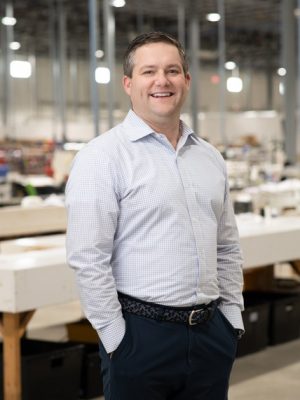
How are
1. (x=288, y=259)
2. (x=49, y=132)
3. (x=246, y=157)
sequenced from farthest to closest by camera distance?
(x=49, y=132) → (x=246, y=157) → (x=288, y=259)

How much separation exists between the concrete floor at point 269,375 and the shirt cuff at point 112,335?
8.35 ft

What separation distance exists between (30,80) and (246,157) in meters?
16.2

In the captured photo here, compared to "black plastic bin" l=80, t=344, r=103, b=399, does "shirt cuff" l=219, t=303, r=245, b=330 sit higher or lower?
higher

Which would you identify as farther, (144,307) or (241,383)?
(241,383)

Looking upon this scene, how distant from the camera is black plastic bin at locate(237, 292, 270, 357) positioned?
5578 millimetres

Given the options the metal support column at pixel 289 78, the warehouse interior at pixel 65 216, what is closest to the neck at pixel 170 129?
the warehouse interior at pixel 65 216

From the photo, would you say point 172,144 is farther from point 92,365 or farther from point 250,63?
point 250,63

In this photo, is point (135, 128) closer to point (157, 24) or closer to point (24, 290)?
point (24, 290)

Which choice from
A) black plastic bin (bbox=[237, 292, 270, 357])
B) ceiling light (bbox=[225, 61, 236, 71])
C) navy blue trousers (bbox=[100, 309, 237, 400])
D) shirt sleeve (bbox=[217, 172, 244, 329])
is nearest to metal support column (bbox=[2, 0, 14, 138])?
ceiling light (bbox=[225, 61, 236, 71])

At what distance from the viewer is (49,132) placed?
24.6m

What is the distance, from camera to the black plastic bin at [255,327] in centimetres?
558

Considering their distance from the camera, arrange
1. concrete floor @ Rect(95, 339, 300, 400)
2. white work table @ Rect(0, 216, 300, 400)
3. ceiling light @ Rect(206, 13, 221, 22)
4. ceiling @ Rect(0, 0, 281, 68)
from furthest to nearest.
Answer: ceiling @ Rect(0, 0, 281, 68) < ceiling light @ Rect(206, 13, 221, 22) < concrete floor @ Rect(95, 339, 300, 400) < white work table @ Rect(0, 216, 300, 400)

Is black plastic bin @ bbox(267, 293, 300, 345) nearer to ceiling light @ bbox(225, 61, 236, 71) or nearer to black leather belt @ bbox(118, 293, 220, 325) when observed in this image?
black leather belt @ bbox(118, 293, 220, 325)

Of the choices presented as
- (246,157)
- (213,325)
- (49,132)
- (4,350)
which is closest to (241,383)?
(4,350)
